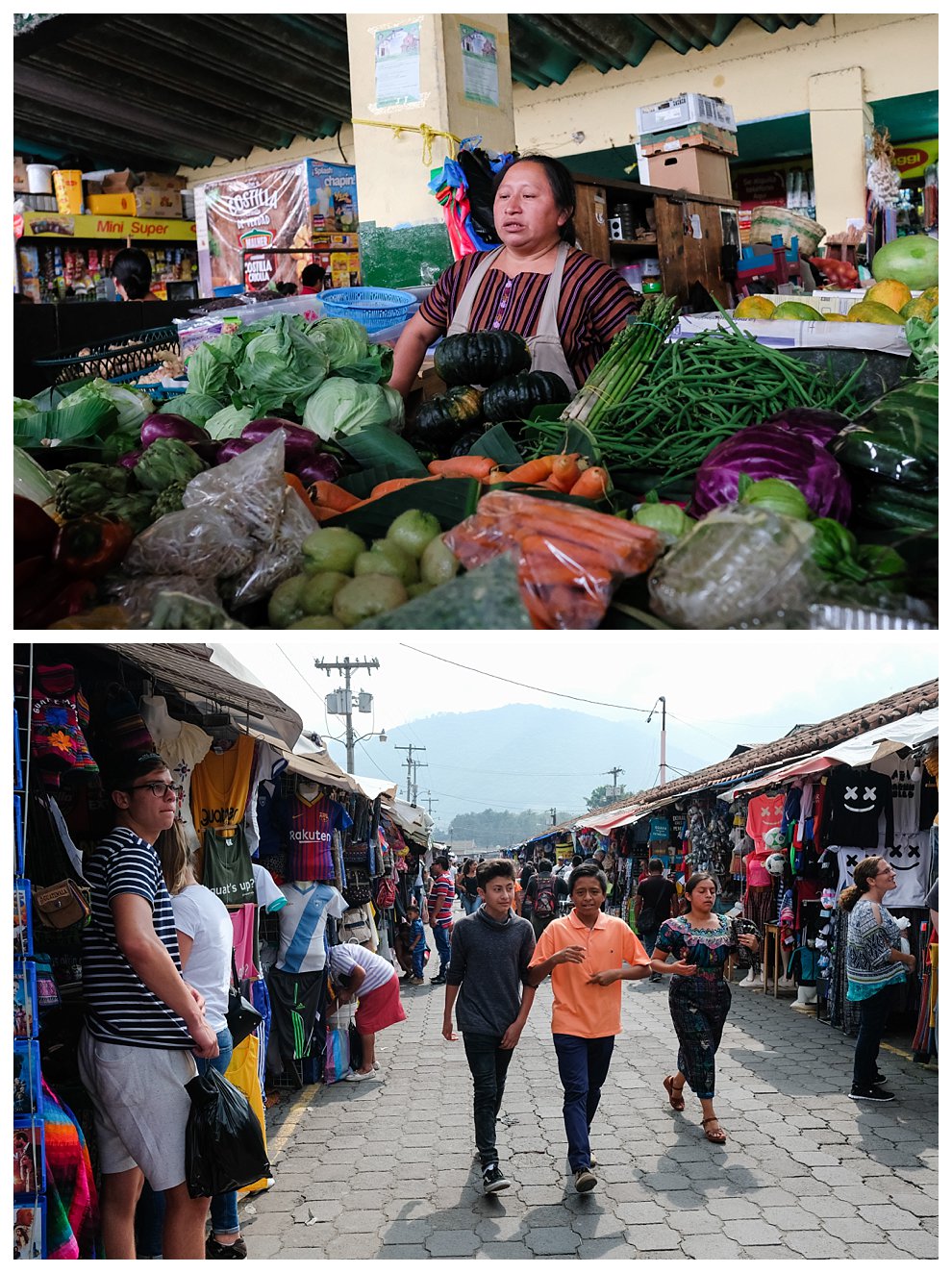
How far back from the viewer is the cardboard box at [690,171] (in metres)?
5.29

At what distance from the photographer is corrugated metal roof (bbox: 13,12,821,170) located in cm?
738

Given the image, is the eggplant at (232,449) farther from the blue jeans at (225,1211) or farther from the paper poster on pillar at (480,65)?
the paper poster on pillar at (480,65)

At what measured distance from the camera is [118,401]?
2.48 meters

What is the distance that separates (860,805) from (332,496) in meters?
3.76

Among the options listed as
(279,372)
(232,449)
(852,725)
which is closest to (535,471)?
(232,449)

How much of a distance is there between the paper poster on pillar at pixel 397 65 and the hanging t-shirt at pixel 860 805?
3.40m

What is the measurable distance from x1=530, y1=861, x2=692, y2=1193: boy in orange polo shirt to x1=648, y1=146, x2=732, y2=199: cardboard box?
11.8 ft

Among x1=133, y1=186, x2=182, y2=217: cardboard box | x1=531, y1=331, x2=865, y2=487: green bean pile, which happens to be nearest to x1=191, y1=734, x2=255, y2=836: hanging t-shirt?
x1=531, y1=331, x2=865, y2=487: green bean pile

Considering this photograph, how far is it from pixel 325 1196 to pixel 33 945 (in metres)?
1.31

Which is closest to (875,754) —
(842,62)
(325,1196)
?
(325,1196)

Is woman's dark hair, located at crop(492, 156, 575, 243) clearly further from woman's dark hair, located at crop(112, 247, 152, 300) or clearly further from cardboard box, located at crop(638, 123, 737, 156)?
woman's dark hair, located at crop(112, 247, 152, 300)

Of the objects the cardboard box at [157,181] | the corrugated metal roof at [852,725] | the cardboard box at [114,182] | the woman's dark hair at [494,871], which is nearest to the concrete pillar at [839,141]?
the corrugated metal roof at [852,725]

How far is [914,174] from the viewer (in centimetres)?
893

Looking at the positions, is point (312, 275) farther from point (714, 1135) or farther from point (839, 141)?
point (839, 141)
